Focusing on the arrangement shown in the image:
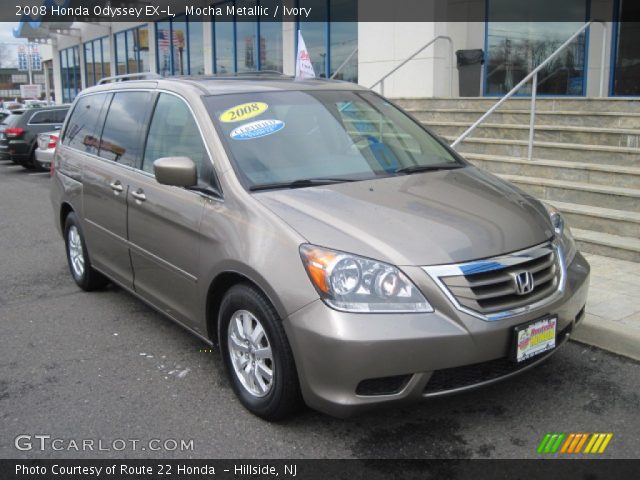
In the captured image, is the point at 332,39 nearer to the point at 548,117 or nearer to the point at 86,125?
the point at 548,117

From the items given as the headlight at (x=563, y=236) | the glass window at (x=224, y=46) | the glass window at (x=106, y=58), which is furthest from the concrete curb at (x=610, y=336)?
the glass window at (x=106, y=58)

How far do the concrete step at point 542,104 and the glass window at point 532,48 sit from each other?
6.89ft

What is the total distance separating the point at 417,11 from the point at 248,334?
10.3 meters

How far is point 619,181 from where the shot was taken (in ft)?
22.8

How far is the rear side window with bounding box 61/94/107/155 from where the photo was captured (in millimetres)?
5375

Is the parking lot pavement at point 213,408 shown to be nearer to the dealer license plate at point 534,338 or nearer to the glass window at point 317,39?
the dealer license plate at point 534,338

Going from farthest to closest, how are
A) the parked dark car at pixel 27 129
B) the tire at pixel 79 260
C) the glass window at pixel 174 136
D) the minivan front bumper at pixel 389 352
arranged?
1. the parked dark car at pixel 27 129
2. the tire at pixel 79 260
3. the glass window at pixel 174 136
4. the minivan front bumper at pixel 389 352

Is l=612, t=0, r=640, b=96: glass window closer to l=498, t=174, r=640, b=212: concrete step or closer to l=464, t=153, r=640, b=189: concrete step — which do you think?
l=464, t=153, r=640, b=189: concrete step

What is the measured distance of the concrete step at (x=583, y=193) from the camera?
21.3ft

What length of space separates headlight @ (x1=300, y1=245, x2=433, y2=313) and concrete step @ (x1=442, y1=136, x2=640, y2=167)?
5291 millimetres

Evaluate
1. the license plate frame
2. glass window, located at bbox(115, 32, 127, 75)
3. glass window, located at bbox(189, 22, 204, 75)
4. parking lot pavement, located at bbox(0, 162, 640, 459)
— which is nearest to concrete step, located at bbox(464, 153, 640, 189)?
parking lot pavement, located at bbox(0, 162, 640, 459)

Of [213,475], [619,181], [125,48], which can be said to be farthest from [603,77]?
[125,48]

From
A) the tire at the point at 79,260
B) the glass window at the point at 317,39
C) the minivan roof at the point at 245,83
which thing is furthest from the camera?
the glass window at the point at 317,39

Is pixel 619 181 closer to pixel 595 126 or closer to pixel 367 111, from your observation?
pixel 595 126
